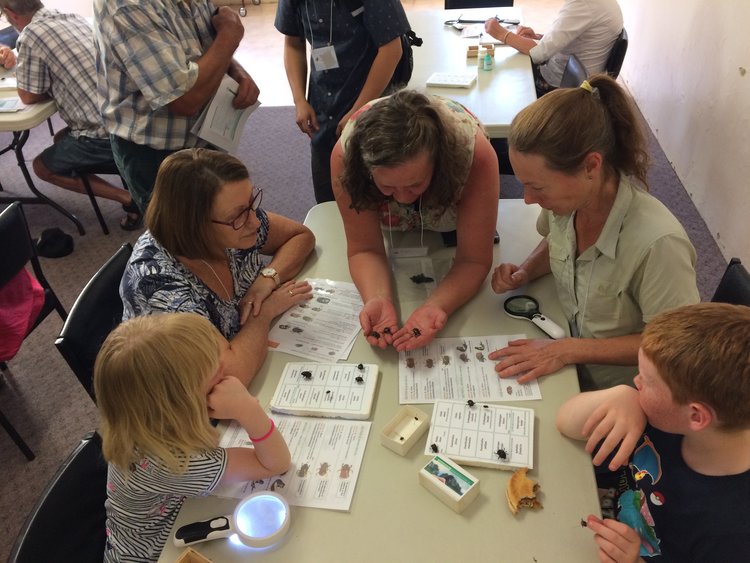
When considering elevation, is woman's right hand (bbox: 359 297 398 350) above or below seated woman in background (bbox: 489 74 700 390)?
below

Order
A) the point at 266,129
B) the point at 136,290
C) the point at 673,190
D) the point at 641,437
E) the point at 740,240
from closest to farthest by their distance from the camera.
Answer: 1. the point at 641,437
2. the point at 136,290
3. the point at 740,240
4. the point at 673,190
5. the point at 266,129

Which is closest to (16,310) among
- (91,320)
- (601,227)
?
(91,320)

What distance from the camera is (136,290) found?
137 cm

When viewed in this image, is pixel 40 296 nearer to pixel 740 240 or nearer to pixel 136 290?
pixel 136 290

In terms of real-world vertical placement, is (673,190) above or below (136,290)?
below

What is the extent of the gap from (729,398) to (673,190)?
2.80m

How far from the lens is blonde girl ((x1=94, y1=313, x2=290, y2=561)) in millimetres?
993

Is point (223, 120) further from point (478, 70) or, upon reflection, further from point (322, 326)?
point (478, 70)

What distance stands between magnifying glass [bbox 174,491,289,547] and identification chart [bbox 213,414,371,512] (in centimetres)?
4

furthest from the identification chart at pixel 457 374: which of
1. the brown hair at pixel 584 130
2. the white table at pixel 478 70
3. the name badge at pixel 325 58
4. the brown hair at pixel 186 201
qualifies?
the name badge at pixel 325 58

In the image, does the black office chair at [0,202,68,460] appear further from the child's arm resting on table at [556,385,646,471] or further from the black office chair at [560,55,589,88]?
the black office chair at [560,55,589,88]

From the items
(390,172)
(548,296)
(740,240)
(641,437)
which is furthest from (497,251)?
(740,240)

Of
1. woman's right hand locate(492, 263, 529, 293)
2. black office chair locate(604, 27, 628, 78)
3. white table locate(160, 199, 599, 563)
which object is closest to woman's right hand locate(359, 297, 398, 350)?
white table locate(160, 199, 599, 563)

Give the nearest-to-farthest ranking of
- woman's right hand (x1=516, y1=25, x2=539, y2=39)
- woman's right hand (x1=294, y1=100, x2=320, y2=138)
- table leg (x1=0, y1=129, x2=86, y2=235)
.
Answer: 1. woman's right hand (x1=294, y1=100, x2=320, y2=138)
2. woman's right hand (x1=516, y1=25, x2=539, y2=39)
3. table leg (x1=0, y1=129, x2=86, y2=235)
